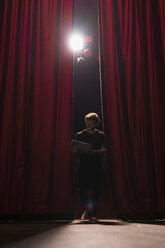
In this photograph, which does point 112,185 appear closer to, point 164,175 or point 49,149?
point 164,175

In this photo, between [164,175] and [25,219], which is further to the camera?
[164,175]

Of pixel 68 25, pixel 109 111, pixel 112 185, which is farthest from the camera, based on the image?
pixel 68 25

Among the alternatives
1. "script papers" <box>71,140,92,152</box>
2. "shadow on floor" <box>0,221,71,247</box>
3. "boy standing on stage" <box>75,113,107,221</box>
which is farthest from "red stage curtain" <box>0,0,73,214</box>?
"shadow on floor" <box>0,221,71,247</box>

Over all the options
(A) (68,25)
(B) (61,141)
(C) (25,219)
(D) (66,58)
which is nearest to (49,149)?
(B) (61,141)

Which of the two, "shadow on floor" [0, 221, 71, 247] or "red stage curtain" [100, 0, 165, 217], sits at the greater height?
"red stage curtain" [100, 0, 165, 217]

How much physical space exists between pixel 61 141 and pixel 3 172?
67 centimetres

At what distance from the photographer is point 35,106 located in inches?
104

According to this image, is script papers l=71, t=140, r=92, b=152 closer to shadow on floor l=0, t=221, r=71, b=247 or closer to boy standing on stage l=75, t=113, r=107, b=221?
boy standing on stage l=75, t=113, r=107, b=221

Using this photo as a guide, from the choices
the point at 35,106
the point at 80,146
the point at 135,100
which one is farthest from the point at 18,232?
the point at 135,100

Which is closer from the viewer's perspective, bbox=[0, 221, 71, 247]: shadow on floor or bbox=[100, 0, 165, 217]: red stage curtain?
bbox=[0, 221, 71, 247]: shadow on floor

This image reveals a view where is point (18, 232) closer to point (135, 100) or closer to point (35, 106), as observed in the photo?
point (35, 106)

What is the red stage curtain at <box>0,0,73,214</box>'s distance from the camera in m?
2.44

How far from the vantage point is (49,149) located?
254 cm

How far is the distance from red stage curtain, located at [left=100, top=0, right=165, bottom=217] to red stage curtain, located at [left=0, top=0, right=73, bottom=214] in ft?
1.56
